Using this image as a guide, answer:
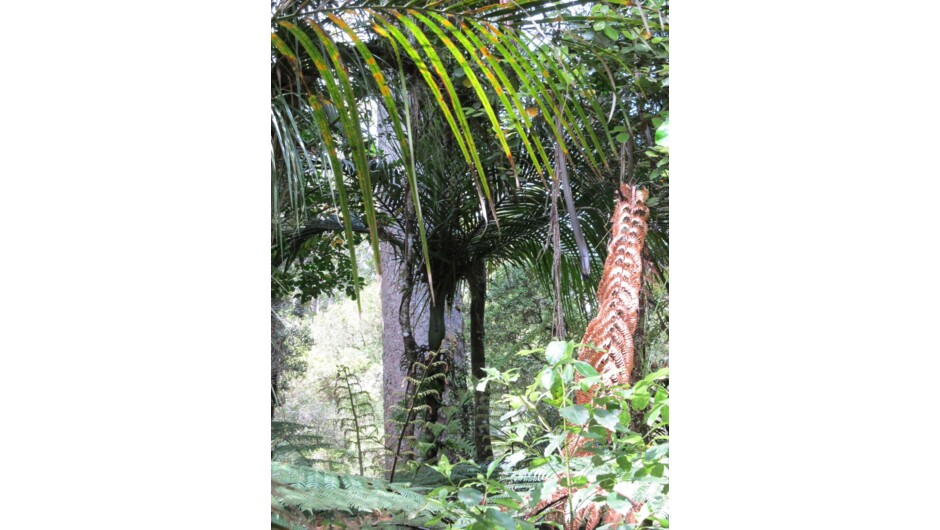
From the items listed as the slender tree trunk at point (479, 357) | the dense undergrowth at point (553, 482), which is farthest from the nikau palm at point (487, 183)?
the dense undergrowth at point (553, 482)

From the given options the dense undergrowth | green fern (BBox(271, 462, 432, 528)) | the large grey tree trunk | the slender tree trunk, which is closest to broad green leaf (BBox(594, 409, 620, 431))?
the dense undergrowth

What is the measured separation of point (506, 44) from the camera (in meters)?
0.73

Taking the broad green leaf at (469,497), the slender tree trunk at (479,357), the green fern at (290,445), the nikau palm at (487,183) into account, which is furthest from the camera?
the slender tree trunk at (479,357)

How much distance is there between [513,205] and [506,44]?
50.3 inches

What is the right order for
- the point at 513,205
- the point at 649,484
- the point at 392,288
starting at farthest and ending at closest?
the point at 392,288 < the point at 513,205 < the point at 649,484

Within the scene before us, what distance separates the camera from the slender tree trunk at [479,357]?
77.1 inches

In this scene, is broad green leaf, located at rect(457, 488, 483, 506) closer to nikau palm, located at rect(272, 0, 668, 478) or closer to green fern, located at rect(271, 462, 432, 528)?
green fern, located at rect(271, 462, 432, 528)

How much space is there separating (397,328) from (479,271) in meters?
0.33

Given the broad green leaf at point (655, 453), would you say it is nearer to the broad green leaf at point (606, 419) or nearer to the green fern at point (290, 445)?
the broad green leaf at point (606, 419)

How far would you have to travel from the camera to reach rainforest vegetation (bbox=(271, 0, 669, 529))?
2.69ft
